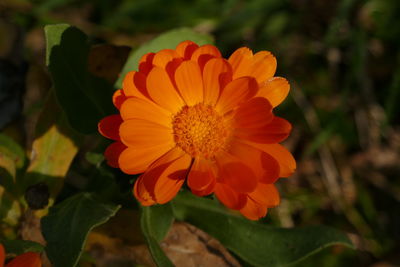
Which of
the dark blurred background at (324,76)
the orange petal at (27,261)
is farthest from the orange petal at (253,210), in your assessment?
the dark blurred background at (324,76)

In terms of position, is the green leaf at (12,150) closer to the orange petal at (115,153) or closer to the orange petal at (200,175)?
the orange petal at (115,153)

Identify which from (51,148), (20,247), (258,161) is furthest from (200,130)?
(20,247)

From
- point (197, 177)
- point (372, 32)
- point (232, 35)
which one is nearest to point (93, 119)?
point (197, 177)

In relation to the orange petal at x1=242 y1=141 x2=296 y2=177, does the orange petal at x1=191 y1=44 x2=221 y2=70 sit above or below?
above

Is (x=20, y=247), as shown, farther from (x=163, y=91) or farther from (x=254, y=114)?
(x=254, y=114)

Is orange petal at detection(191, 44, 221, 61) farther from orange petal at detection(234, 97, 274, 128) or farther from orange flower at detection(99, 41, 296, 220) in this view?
orange petal at detection(234, 97, 274, 128)

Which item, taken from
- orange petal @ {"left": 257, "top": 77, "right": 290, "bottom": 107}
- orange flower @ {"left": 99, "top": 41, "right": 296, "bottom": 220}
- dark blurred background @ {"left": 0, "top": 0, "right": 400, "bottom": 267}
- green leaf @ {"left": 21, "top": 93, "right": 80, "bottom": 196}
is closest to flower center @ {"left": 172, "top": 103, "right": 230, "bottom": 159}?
orange flower @ {"left": 99, "top": 41, "right": 296, "bottom": 220}
